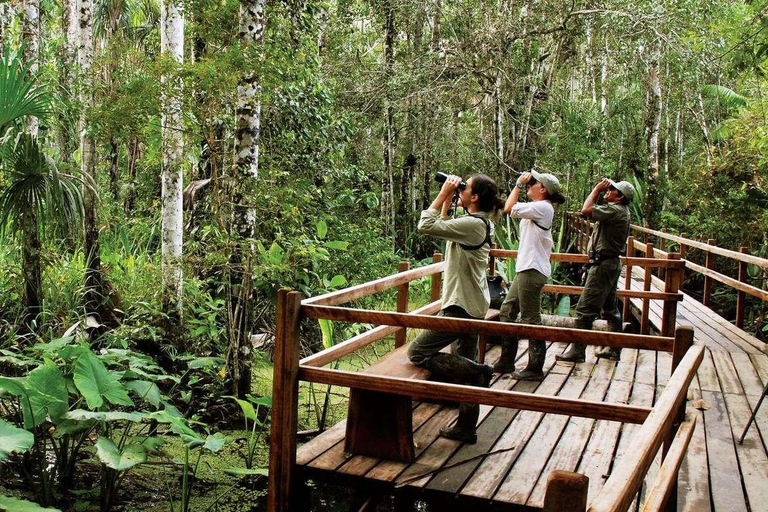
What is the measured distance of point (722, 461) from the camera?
409 cm

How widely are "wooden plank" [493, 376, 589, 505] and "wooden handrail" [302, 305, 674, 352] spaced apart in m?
0.84

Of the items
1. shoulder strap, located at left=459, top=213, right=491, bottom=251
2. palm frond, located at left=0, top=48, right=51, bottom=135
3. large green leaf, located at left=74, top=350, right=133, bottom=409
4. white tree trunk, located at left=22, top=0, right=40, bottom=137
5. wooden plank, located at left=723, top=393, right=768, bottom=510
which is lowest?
wooden plank, located at left=723, top=393, right=768, bottom=510

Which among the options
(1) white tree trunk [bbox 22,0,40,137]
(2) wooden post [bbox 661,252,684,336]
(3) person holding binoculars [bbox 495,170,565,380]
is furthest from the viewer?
(1) white tree trunk [bbox 22,0,40,137]

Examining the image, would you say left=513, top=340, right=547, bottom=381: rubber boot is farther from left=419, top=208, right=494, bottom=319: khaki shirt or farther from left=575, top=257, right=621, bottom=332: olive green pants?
left=419, top=208, right=494, bottom=319: khaki shirt

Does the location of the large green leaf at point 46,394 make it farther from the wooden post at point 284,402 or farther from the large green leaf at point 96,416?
the wooden post at point 284,402

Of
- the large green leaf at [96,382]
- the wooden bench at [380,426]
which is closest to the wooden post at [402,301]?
the wooden bench at [380,426]

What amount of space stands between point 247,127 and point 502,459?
3847mm

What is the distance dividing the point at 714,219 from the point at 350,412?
37.7 feet

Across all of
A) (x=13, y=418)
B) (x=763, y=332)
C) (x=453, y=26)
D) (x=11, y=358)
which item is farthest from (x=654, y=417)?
(x=453, y=26)

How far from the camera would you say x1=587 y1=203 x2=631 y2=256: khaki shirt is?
20.7 ft

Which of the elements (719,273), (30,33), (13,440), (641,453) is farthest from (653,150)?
(641,453)

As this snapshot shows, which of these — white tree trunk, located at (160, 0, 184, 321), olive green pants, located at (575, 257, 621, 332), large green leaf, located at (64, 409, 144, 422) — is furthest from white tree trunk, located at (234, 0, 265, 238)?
olive green pants, located at (575, 257, 621, 332)

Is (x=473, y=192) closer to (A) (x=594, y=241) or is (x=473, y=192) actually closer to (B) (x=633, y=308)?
(A) (x=594, y=241)

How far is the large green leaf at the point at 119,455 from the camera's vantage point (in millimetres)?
4102
